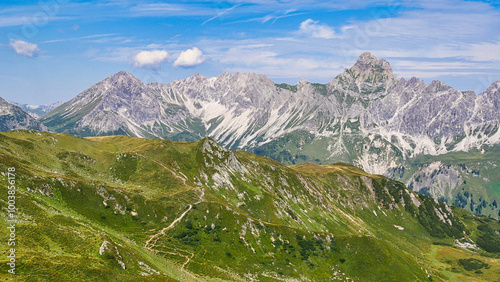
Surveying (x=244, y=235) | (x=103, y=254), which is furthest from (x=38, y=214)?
(x=244, y=235)

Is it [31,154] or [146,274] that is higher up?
[31,154]

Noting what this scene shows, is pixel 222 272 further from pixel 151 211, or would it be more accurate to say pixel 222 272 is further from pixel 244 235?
pixel 151 211

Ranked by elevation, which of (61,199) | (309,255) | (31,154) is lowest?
(309,255)

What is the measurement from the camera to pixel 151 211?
152 metres

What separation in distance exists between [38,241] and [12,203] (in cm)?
1790

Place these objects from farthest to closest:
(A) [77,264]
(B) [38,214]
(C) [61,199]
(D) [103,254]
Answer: (C) [61,199], (B) [38,214], (D) [103,254], (A) [77,264]

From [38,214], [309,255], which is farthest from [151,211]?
[309,255]

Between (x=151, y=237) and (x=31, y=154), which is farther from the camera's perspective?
(x=31, y=154)

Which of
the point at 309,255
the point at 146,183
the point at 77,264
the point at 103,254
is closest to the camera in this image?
the point at 77,264

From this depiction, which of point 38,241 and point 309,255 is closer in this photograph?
point 38,241

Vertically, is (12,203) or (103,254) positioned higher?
(12,203)

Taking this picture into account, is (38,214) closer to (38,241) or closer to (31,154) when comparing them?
(38,241)

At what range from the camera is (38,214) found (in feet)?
335

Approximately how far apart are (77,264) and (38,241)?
13.2 meters
